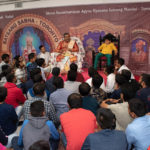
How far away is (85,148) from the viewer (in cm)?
165

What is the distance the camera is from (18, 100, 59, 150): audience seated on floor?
5.80 feet

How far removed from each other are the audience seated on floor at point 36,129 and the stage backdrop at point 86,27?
4.11m

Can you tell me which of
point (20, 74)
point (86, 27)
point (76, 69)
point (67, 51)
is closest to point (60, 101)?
point (76, 69)

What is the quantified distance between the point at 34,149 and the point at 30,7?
237 inches

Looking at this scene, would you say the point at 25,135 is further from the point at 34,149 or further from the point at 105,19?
the point at 105,19

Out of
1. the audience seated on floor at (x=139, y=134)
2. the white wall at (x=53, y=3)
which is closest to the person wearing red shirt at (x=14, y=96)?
the audience seated on floor at (x=139, y=134)

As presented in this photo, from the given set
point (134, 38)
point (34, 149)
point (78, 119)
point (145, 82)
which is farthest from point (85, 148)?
A: point (134, 38)

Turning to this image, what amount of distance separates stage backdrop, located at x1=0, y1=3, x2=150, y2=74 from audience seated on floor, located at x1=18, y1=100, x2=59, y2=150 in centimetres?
411

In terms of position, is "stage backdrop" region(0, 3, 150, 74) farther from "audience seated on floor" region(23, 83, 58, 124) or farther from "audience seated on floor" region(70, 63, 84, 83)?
"audience seated on floor" region(23, 83, 58, 124)

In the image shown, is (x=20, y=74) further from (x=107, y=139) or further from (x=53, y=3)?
(x=107, y=139)

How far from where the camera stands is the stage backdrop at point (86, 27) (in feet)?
17.1

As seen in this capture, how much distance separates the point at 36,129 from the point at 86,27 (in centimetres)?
450

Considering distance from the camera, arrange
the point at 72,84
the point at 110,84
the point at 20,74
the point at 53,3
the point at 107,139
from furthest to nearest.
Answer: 1. the point at 53,3
2. the point at 20,74
3. the point at 110,84
4. the point at 72,84
5. the point at 107,139

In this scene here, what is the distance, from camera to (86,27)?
228 inches
